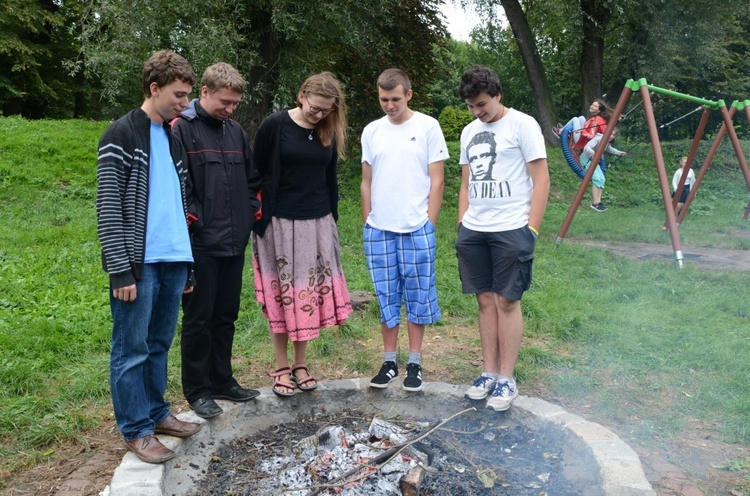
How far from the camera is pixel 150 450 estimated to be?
2943 millimetres

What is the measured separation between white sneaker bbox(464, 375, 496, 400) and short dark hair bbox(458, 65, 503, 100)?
1.62m

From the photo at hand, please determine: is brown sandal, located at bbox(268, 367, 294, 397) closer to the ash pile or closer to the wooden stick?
the ash pile

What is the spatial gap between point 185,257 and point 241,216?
1.73ft

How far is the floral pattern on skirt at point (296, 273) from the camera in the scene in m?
3.60

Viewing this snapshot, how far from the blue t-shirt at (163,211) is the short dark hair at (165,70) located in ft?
0.71

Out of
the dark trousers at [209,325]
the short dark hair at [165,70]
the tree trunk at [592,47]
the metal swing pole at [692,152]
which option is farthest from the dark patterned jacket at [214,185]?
the tree trunk at [592,47]

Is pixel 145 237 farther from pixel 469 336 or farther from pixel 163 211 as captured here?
pixel 469 336

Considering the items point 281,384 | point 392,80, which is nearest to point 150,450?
point 281,384

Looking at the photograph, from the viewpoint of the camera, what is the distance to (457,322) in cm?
564

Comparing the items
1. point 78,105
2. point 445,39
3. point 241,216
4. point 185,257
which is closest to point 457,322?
point 241,216

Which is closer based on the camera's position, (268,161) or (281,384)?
(268,161)

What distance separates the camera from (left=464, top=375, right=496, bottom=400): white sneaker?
3.66 m

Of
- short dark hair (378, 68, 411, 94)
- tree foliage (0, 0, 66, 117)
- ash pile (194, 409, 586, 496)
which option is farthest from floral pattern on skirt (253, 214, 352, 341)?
tree foliage (0, 0, 66, 117)

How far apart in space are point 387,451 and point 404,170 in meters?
1.58
